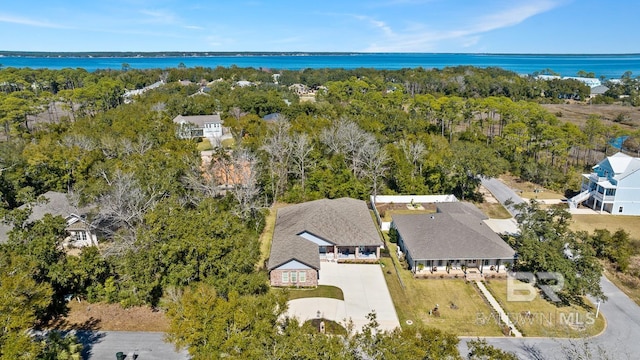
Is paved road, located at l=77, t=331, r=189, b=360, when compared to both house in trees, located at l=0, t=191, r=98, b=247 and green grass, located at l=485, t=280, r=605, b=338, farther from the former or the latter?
green grass, located at l=485, t=280, r=605, b=338

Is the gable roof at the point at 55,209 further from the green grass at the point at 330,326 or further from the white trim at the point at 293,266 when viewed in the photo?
the green grass at the point at 330,326

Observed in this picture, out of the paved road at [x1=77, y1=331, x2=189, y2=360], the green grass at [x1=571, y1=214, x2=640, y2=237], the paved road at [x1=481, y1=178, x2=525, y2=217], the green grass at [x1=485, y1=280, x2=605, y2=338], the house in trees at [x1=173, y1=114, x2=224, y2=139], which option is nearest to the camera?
the paved road at [x1=77, y1=331, x2=189, y2=360]

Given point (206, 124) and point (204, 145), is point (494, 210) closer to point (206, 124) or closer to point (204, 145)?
point (204, 145)

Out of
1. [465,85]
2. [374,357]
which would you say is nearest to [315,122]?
[374,357]

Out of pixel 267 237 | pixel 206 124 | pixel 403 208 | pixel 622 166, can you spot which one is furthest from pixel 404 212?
pixel 206 124

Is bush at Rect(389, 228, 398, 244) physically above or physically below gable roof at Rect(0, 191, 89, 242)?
below

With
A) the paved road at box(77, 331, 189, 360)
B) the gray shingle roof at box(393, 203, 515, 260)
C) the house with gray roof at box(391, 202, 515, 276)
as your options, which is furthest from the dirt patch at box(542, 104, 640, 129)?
the paved road at box(77, 331, 189, 360)

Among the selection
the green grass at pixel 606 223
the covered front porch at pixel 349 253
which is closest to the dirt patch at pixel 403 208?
the covered front porch at pixel 349 253
